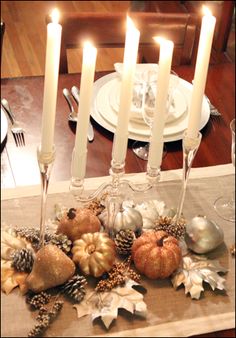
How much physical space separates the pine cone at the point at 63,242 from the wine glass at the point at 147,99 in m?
0.32

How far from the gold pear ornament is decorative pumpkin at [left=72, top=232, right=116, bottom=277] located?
32mm

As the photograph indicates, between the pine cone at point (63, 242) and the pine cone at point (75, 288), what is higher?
the pine cone at point (63, 242)

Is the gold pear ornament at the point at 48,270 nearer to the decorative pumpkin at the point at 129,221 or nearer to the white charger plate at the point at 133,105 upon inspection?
the decorative pumpkin at the point at 129,221

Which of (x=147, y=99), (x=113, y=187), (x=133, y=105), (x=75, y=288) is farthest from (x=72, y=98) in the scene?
(x=75, y=288)

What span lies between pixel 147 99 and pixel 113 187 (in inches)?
8.2

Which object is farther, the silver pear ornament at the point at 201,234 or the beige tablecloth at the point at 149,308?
the silver pear ornament at the point at 201,234

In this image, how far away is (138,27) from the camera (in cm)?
171

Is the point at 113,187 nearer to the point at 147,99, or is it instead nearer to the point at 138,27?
the point at 147,99

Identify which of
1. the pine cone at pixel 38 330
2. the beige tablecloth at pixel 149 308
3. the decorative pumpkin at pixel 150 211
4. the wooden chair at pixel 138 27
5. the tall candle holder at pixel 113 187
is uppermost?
the wooden chair at pixel 138 27

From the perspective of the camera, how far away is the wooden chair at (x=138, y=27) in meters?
1.66

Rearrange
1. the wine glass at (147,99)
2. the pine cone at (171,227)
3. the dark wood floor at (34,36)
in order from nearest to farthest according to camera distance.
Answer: the pine cone at (171,227)
the wine glass at (147,99)
the dark wood floor at (34,36)

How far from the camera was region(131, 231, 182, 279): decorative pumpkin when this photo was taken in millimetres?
966

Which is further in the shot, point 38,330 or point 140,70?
point 140,70

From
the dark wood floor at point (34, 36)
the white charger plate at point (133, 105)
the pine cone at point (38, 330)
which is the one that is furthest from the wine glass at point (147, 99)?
the dark wood floor at point (34, 36)
